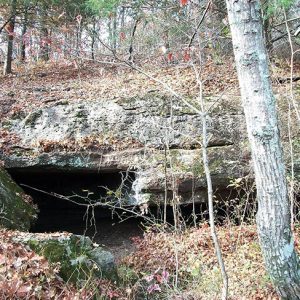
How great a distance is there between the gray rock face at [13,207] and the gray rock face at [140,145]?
670 mm

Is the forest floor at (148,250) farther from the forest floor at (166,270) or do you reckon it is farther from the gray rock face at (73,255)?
the gray rock face at (73,255)

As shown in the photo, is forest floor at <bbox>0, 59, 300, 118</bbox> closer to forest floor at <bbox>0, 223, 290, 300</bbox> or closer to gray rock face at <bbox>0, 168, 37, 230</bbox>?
gray rock face at <bbox>0, 168, 37, 230</bbox>

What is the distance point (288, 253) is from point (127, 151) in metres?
3.46

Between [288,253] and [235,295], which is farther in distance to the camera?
[235,295]

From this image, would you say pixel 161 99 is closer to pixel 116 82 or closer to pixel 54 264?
pixel 116 82

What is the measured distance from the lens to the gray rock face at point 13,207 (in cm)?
A: 513

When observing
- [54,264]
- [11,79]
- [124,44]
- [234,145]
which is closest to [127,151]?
[234,145]

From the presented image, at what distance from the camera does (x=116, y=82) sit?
8812mm

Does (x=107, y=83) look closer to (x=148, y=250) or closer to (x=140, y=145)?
(x=140, y=145)

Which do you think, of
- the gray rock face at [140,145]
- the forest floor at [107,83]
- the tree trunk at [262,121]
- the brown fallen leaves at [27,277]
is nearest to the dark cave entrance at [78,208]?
the gray rock face at [140,145]

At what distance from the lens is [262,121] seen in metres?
3.72

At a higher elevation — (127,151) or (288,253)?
(127,151)

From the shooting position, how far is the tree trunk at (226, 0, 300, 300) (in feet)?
12.2

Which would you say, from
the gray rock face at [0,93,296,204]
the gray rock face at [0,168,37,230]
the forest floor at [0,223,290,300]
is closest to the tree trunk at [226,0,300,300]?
the forest floor at [0,223,290,300]
